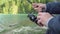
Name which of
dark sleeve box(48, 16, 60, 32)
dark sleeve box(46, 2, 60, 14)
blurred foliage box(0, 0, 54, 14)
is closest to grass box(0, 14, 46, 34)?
blurred foliage box(0, 0, 54, 14)

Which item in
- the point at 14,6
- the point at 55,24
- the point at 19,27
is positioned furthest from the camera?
the point at 14,6

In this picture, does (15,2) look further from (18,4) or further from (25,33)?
(25,33)

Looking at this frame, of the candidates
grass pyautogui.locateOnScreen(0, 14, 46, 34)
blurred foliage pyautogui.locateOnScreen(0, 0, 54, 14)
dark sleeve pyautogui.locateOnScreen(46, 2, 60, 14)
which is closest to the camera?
dark sleeve pyautogui.locateOnScreen(46, 2, 60, 14)

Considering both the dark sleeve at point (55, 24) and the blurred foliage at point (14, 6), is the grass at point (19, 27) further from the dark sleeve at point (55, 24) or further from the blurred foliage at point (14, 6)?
the dark sleeve at point (55, 24)

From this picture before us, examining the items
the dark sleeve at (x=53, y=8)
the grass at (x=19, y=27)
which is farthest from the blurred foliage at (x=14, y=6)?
→ the dark sleeve at (x=53, y=8)

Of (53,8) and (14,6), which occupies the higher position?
(53,8)

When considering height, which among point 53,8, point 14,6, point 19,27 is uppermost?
point 53,8

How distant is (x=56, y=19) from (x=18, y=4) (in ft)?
7.01

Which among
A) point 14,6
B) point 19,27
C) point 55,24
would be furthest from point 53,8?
point 14,6

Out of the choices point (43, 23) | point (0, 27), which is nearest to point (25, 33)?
point (0, 27)

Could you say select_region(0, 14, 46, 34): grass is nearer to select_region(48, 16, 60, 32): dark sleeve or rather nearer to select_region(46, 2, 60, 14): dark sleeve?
select_region(46, 2, 60, 14): dark sleeve

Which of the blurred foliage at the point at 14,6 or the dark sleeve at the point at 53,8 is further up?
the dark sleeve at the point at 53,8

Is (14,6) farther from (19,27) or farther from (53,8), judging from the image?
(53,8)

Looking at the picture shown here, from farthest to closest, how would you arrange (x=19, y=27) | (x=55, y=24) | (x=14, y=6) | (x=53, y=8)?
(x=14, y=6) < (x=19, y=27) < (x=53, y=8) < (x=55, y=24)
